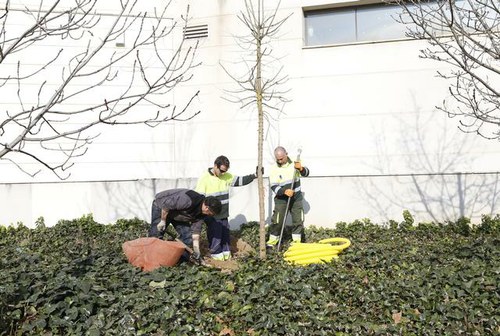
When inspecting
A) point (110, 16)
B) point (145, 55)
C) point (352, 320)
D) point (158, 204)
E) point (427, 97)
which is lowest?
point (352, 320)

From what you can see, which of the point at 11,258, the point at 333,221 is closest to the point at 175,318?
the point at 11,258

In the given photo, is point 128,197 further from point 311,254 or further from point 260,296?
point 260,296

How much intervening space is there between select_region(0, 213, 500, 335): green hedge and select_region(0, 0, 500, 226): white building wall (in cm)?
295

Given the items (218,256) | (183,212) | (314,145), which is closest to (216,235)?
(218,256)

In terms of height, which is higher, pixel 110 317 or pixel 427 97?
pixel 427 97

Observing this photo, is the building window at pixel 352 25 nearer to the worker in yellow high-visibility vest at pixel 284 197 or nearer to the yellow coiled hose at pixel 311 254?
the worker in yellow high-visibility vest at pixel 284 197

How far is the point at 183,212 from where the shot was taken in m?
7.04

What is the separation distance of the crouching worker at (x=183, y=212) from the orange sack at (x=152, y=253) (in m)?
0.40

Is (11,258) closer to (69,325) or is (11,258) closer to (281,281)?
(69,325)

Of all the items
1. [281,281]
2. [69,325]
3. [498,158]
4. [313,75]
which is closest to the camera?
[69,325]

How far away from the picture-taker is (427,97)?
9508 mm

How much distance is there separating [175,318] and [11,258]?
3111 millimetres

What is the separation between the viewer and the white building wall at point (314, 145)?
9.47 m

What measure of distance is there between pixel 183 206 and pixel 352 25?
5.45 metres
